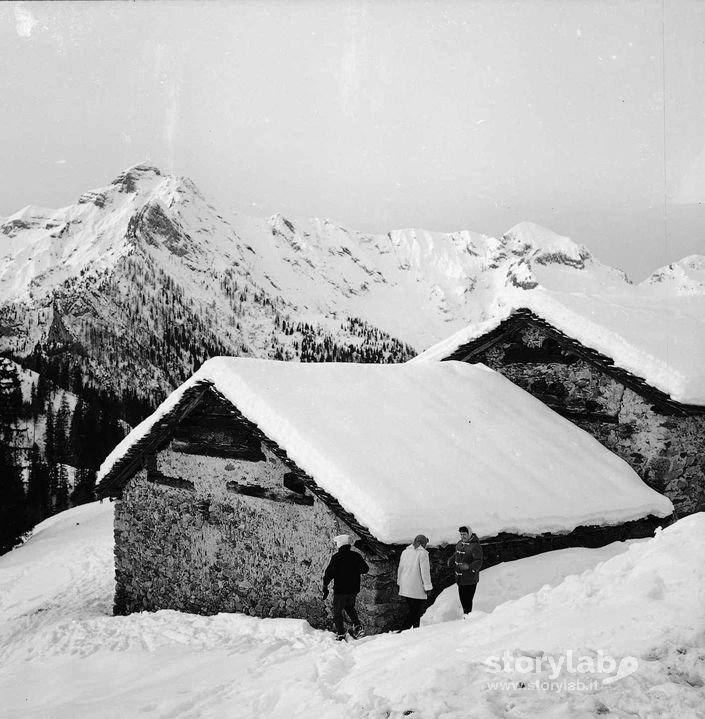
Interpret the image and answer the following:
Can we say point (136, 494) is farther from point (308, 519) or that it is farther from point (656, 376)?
point (656, 376)

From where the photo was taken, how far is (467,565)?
805cm

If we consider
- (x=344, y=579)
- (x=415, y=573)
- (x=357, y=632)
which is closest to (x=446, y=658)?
(x=415, y=573)

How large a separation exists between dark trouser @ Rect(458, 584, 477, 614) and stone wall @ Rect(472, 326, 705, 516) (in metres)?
5.67

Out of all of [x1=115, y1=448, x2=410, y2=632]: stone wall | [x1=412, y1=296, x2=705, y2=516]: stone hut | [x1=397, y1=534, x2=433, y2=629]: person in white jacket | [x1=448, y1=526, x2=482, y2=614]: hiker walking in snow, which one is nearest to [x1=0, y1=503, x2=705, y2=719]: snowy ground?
[x1=448, y1=526, x2=482, y2=614]: hiker walking in snow

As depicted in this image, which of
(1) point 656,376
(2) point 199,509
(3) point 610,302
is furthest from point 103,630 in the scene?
(3) point 610,302

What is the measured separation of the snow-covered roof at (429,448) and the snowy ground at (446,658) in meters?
0.88

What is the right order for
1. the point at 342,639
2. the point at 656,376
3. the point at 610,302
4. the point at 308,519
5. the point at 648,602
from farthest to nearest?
the point at 610,302 → the point at 656,376 → the point at 308,519 → the point at 342,639 → the point at 648,602

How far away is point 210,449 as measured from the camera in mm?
11594

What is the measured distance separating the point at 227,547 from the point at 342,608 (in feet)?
9.80

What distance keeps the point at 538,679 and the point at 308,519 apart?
5.29 metres

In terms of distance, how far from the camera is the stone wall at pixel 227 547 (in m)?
9.61

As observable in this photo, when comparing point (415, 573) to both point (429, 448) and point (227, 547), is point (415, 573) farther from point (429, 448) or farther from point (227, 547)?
point (227, 547)

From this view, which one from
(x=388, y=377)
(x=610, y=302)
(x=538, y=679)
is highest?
(x=610, y=302)

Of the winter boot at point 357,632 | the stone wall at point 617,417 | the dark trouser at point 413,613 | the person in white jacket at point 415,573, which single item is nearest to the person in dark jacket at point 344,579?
the winter boot at point 357,632
